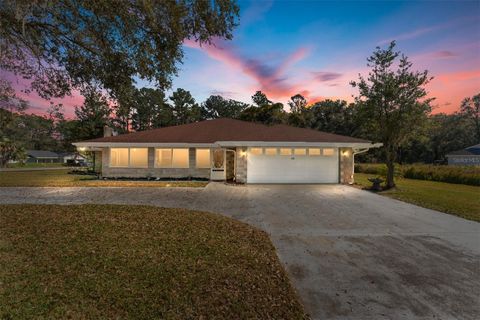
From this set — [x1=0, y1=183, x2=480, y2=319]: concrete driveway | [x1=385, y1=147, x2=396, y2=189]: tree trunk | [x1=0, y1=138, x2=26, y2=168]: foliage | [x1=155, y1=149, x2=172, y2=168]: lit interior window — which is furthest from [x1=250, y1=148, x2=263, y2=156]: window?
[x1=0, y1=138, x2=26, y2=168]: foliage

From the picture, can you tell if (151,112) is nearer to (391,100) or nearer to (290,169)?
(290,169)

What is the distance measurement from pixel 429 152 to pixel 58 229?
54.5 meters

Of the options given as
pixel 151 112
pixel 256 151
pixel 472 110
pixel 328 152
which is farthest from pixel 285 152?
pixel 472 110

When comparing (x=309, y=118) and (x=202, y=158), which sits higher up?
(x=309, y=118)

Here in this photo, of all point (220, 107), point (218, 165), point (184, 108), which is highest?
point (220, 107)

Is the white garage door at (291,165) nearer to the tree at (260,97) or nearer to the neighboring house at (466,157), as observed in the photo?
the tree at (260,97)

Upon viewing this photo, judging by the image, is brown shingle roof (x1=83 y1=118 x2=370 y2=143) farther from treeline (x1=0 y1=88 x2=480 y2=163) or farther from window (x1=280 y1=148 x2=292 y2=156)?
treeline (x1=0 y1=88 x2=480 y2=163)

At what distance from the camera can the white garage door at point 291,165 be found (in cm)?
1461

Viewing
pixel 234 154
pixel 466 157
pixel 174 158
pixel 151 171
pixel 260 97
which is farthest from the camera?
pixel 260 97

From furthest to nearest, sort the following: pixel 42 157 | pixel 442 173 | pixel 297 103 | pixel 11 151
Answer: pixel 42 157
pixel 297 103
pixel 442 173
pixel 11 151

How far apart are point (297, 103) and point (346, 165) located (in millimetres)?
29363

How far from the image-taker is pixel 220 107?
48531mm

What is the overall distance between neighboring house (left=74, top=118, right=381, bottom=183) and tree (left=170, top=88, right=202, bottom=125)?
75.8 feet

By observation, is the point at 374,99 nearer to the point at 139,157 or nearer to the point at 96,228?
the point at 96,228
